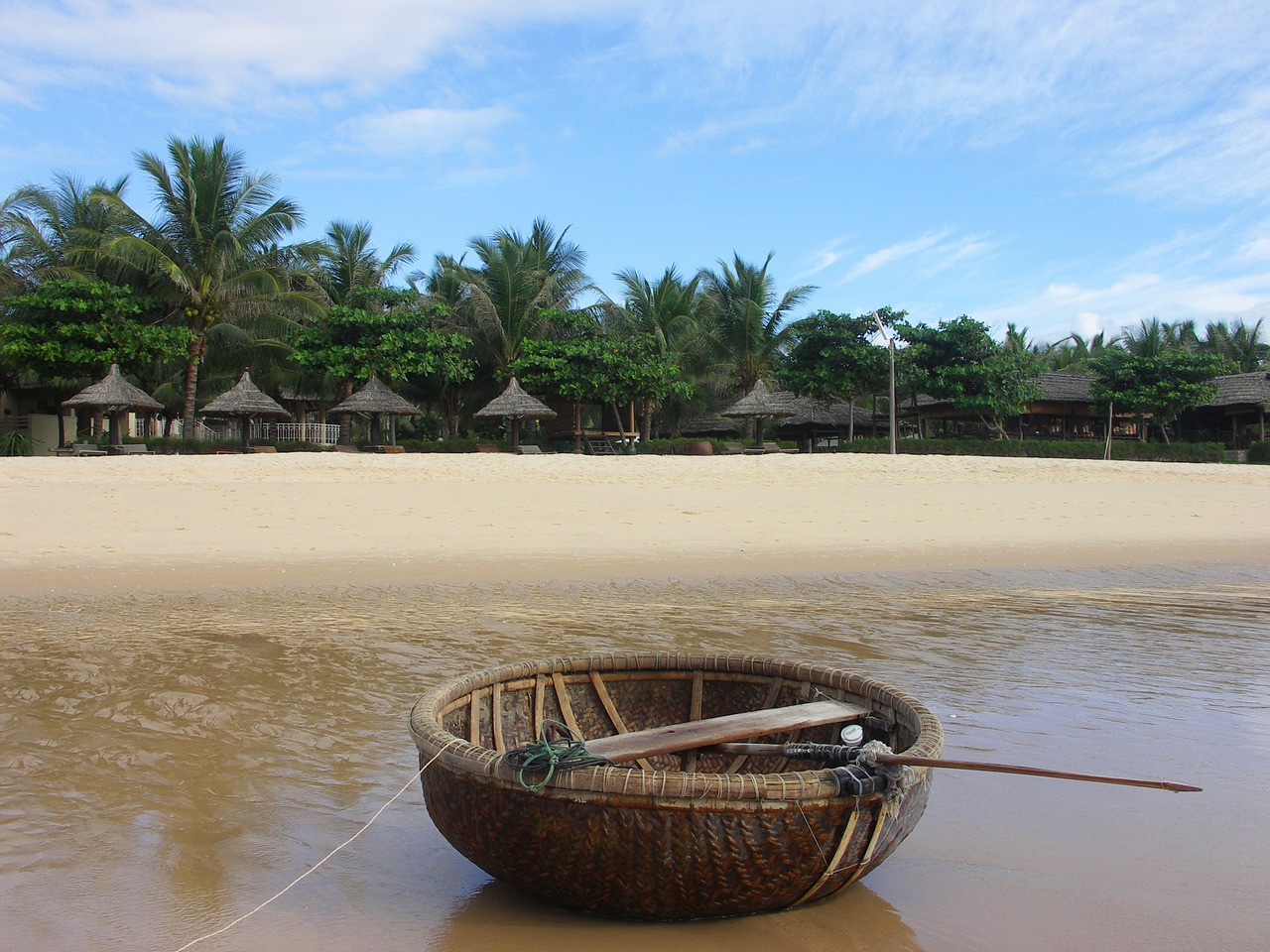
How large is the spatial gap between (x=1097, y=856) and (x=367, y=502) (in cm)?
1173

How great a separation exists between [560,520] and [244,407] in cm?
1471

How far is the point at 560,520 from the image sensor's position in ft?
43.3

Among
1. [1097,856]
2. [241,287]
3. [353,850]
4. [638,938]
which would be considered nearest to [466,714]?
[353,850]

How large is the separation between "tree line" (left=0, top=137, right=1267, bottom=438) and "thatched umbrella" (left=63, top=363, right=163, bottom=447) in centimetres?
135

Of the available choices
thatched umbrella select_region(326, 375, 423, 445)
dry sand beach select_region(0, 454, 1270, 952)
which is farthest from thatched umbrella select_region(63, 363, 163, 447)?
dry sand beach select_region(0, 454, 1270, 952)

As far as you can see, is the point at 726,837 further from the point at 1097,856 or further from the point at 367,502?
the point at 367,502

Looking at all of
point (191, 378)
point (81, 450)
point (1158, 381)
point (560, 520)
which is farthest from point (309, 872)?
point (1158, 381)

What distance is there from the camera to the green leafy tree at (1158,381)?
3164 cm

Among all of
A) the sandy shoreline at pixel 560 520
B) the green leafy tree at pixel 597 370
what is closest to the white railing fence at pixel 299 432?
the green leafy tree at pixel 597 370

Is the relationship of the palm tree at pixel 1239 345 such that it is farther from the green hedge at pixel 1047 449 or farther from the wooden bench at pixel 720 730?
the wooden bench at pixel 720 730

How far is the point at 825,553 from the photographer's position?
1155 cm

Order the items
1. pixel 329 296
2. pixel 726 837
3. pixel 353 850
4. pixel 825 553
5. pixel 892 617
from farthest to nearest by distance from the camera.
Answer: pixel 329 296 < pixel 825 553 < pixel 892 617 < pixel 353 850 < pixel 726 837

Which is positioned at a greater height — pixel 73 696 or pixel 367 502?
pixel 367 502

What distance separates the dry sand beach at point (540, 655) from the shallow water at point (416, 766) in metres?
0.02
